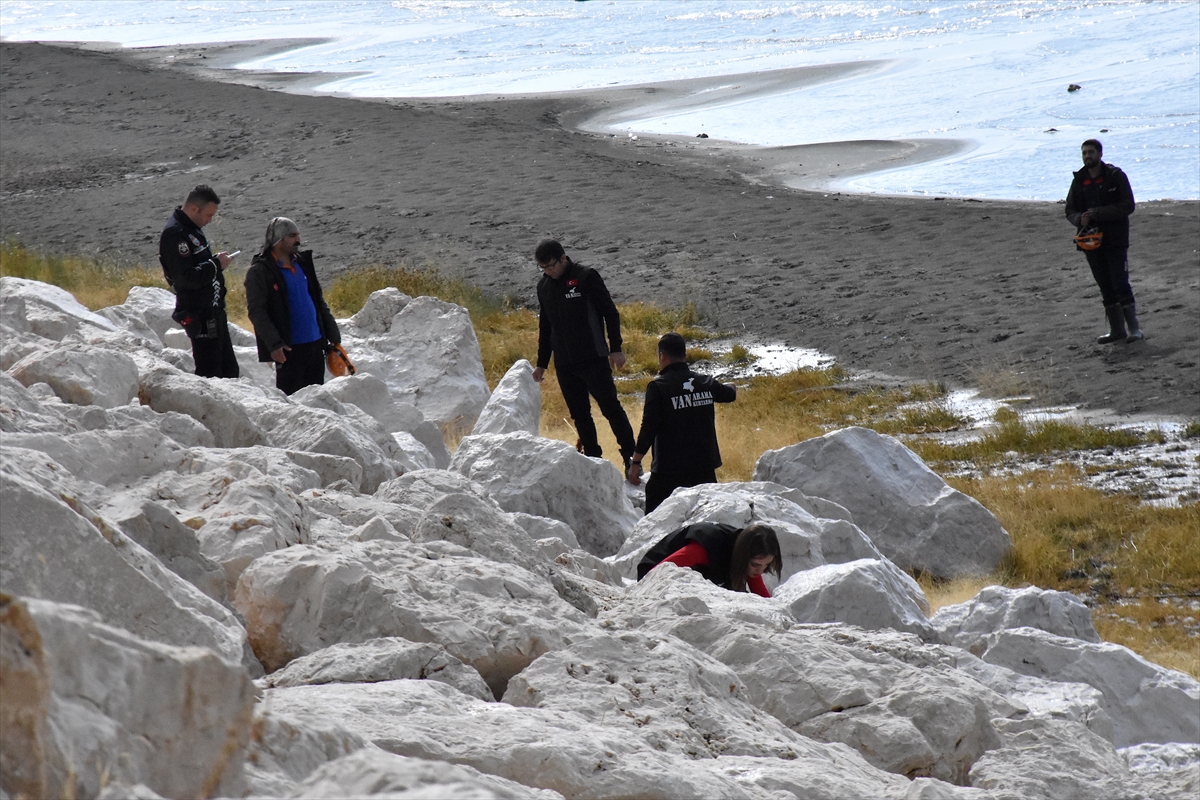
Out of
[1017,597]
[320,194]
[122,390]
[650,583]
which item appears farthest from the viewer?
[320,194]

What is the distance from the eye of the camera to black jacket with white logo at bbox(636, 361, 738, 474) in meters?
7.76

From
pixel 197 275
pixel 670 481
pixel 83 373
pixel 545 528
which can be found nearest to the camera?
pixel 83 373

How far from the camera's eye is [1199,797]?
3875mm

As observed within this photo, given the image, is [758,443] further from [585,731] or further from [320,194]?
[320,194]

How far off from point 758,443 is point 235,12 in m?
70.4

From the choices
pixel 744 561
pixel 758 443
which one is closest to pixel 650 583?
pixel 744 561

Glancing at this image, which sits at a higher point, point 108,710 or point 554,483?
point 108,710

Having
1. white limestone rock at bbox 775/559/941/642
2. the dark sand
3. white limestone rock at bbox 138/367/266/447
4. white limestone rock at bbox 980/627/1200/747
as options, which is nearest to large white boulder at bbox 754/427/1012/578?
white limestone rock at bbox 775/559/941/642

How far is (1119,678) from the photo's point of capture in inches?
213

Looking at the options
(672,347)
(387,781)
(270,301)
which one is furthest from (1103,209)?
(387,781)

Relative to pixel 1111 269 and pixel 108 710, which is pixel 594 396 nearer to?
pixel 1111 269

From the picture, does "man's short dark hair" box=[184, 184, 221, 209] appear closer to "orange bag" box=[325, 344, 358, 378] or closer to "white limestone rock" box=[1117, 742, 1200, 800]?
"orange bag" box=[325, 344, 358, 378]

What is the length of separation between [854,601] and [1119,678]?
3.90 ft

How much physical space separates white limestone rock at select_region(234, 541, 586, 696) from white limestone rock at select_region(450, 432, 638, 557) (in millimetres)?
3309
